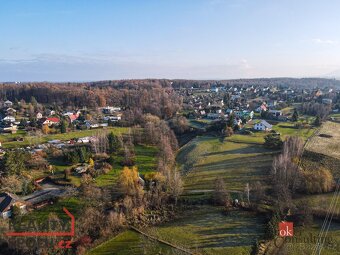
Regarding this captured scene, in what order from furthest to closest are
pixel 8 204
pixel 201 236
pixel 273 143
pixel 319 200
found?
pixel 273 143 < pixel 319 200 < pixel 8 204 < pixel 201 236

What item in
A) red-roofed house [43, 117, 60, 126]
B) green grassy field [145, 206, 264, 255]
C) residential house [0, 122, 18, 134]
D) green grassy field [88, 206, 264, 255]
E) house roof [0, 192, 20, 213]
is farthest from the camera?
red-roofed house [43, 117, 60, 126]

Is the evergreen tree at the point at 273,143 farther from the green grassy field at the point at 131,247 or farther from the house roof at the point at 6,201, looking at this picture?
the house roof at the point at 6,201

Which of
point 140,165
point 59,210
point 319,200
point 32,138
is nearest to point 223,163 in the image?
point 140,165

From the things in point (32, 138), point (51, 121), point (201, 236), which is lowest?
point (201, 236)

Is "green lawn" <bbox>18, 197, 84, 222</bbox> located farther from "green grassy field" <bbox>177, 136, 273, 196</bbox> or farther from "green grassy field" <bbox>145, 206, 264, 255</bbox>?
"green grassy field" <bbox>177, 136, 273, 196</bbox>

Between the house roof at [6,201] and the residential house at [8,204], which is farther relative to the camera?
the house roof at [6,201]

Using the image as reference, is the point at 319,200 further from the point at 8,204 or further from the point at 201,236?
the point at 8,204

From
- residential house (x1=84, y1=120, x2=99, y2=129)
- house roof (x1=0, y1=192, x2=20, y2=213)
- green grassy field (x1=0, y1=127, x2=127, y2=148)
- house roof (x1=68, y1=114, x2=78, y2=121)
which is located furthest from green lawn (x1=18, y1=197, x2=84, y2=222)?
house roof (x1=68, y1=114, x2=78, y2=121)

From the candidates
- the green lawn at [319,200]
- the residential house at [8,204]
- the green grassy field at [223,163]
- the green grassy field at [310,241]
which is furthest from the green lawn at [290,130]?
the residential house at [8,204]
